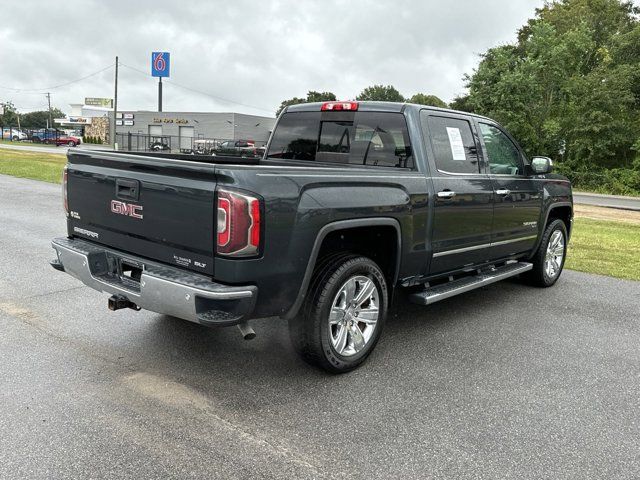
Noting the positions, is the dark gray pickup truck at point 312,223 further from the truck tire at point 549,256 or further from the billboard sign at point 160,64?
the billboard sign at point 160,64

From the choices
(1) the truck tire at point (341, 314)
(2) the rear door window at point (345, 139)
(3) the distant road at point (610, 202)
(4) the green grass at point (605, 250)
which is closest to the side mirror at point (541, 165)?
(2) the rear door window at point (345, 139)

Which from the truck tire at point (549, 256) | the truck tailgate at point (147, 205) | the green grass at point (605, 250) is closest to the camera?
the truck tailgate at point (147, 205)

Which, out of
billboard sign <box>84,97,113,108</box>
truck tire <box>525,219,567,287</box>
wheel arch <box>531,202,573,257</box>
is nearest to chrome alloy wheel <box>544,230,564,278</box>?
truck tire <box>525,219,567,287</box>

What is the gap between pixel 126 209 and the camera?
3.64 meters

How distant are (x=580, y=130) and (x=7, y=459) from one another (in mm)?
31709

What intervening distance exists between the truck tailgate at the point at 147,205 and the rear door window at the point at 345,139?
1869 millimetres

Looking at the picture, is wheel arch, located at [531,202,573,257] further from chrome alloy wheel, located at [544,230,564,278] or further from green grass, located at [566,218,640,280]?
green grass, located at [566,218,640,280]

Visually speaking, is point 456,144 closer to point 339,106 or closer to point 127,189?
point 339,106

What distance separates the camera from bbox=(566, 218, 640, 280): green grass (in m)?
7.90

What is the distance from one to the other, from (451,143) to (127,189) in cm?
280

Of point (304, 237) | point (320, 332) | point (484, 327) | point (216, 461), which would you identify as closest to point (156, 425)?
point (216, 461)

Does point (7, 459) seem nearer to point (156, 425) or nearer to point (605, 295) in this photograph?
point (156, 425)

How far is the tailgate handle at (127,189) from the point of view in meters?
3.53

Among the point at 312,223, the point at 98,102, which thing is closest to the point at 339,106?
the point at 312,223
